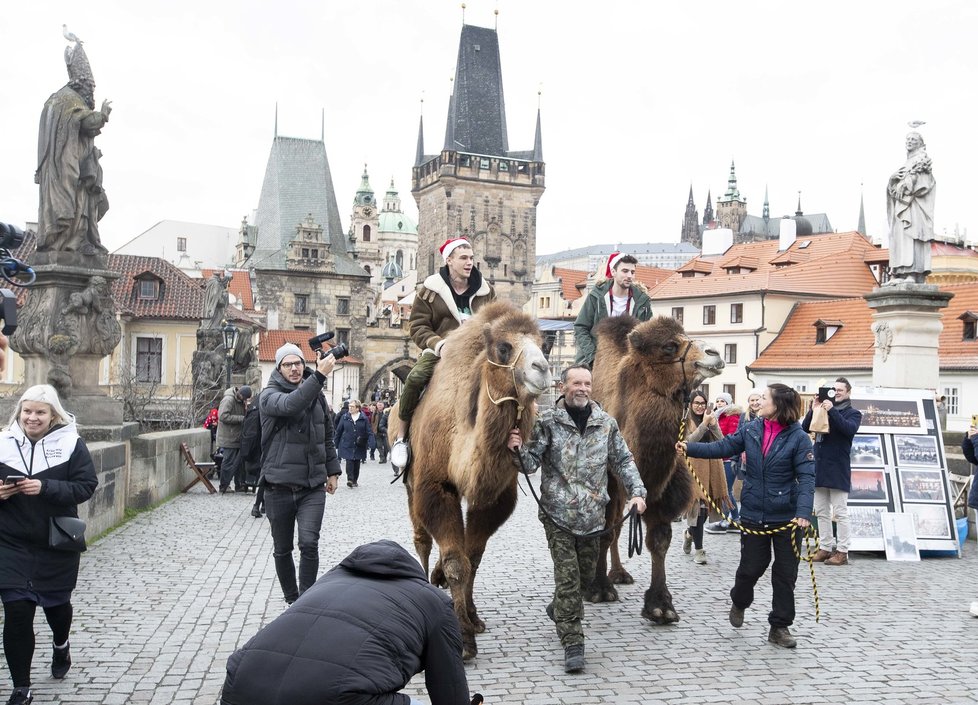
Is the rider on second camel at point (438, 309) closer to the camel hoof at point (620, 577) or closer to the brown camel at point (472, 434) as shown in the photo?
the brown camel at point (472, 434)

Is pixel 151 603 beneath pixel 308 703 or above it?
beneath

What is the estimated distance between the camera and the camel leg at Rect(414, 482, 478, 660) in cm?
626

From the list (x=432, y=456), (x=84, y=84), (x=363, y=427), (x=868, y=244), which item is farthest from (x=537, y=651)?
(x=868, y=244)

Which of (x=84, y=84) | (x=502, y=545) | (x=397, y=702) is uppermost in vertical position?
(x=84, y=84)

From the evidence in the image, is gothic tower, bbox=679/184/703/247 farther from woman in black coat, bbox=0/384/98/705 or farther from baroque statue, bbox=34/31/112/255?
woman in black coat, bbox=0/384/98/705

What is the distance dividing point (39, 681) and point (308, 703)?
3413mm

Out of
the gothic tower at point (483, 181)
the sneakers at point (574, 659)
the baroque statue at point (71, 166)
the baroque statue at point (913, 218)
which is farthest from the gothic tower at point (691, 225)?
the sneakers at point (574, 659)

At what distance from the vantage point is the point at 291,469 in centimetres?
686

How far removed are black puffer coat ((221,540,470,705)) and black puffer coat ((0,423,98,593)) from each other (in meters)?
2.61

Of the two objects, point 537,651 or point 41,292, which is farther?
point 41,292

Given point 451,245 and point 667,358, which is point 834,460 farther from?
point 451,245

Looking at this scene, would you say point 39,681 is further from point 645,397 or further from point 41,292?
point 41,292

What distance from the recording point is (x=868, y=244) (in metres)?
55.3

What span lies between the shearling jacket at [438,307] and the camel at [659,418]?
1.24 metres
